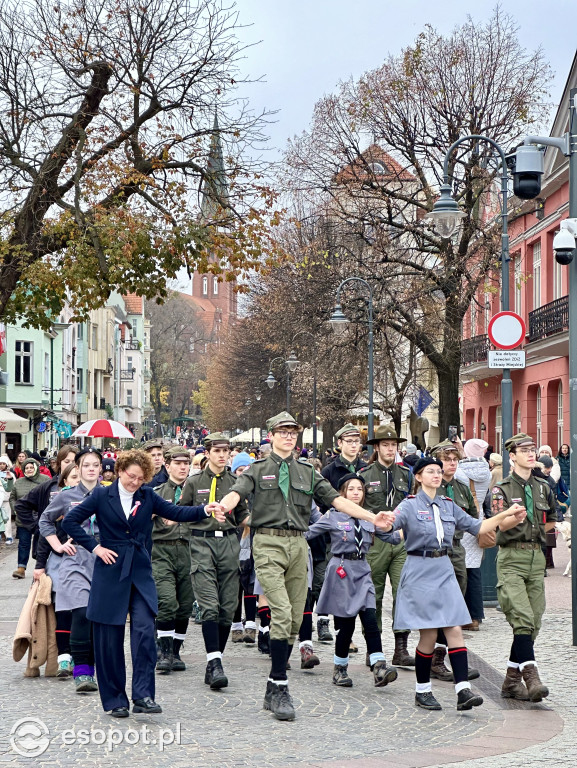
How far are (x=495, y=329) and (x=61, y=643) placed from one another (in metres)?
6.95

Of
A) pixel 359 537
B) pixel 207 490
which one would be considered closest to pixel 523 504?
pixel 359 537

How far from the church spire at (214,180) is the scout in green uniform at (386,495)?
9534 mm

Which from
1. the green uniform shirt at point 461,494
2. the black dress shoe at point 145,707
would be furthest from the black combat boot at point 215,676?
the green uniform shirt at point 461,494

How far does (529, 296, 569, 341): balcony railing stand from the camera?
31.3 meters

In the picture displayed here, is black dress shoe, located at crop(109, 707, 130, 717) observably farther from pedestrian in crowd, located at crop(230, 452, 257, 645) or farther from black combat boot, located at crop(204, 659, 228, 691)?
pedestrian in crowd, located at crop(230, 452, 257, 645)

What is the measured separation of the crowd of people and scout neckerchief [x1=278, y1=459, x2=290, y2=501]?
10 millimetres

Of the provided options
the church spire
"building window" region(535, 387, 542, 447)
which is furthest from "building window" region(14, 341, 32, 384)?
the church spire

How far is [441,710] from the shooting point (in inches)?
309

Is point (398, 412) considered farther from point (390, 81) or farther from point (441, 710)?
point (441, 710)

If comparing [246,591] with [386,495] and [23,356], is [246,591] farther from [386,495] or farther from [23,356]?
[23,356]

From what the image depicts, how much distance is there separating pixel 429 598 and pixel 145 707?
2013 mm

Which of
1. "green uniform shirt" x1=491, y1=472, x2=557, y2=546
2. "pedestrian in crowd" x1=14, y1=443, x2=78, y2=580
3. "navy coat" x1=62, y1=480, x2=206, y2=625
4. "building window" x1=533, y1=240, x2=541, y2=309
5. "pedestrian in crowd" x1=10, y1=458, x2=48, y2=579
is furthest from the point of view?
"building window" x1=533, y1=240, x2=541, y2=309

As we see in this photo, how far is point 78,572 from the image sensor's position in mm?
9016

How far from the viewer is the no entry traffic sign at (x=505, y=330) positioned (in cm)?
1390
